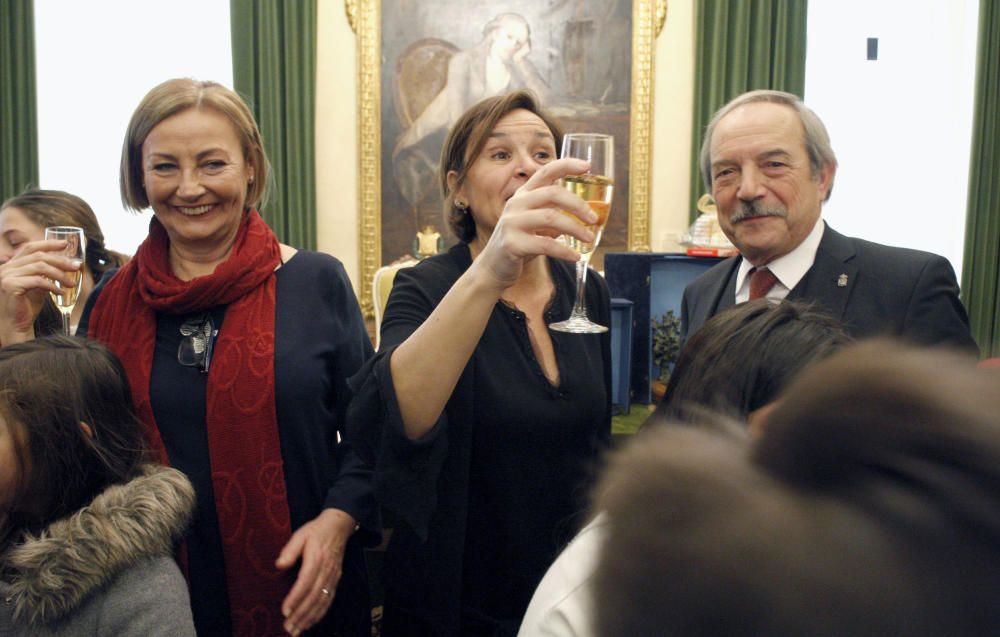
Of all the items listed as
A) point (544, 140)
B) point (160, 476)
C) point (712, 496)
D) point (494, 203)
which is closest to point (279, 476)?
point (160, 476)

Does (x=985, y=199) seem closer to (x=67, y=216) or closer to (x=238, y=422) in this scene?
(x=67, y=216)

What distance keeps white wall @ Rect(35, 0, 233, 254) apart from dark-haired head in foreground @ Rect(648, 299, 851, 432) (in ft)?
24.7

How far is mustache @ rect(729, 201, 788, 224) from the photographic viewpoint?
203cm

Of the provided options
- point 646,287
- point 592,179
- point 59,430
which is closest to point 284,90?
point 646,287

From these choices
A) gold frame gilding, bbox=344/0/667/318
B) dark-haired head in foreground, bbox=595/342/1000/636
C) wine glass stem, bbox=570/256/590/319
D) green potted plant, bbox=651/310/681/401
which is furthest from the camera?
gold frame gilding, bbox=344/0/667/318

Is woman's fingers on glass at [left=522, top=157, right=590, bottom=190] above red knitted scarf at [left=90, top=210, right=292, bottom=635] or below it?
above

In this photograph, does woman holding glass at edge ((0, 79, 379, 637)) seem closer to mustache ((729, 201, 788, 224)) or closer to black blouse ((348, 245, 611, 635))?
black blouse ((348, 245, 611, 635))

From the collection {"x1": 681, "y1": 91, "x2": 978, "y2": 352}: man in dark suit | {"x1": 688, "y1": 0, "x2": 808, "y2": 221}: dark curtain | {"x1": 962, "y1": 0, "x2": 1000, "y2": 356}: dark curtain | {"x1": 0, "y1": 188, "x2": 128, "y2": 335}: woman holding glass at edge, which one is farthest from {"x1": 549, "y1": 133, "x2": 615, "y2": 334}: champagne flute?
{"x1": 962, "y1": 0, "x2": 1000, "y2": 356}: dark curtain

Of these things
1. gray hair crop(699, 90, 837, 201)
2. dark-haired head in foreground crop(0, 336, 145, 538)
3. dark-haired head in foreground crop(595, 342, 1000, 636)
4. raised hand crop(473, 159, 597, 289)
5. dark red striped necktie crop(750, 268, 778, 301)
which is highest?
gray hair crop(699, 90, 837, 201)

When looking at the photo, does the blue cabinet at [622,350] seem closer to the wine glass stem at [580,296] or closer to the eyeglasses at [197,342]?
the wine glass stem at [580,296]

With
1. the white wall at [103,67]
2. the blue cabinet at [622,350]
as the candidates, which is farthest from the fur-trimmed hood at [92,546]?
the white wall at [103,67]

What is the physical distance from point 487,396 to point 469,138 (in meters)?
0.57

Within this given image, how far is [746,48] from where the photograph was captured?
784 centimetres

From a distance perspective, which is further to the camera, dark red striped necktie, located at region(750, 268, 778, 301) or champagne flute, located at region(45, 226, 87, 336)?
dark red striped necktie, located at region(750, 268, 778, 301)
